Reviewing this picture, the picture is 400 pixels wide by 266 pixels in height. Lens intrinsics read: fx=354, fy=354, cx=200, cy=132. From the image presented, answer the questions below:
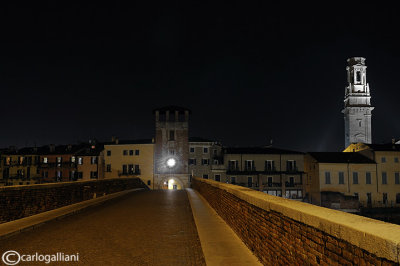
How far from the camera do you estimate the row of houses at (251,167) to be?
55.4 meters

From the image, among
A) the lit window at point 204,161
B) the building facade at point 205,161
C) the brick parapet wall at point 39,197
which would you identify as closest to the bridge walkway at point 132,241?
the brick parapet wall at point 39,197

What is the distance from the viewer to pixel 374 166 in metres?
56.0

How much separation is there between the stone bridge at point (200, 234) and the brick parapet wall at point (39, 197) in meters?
0.04

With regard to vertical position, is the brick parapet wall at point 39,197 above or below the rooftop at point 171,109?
below

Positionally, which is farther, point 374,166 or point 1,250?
point 374,166

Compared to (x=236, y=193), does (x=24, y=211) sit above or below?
below

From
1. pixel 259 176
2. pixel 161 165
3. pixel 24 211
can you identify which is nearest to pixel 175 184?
pixel 161 165

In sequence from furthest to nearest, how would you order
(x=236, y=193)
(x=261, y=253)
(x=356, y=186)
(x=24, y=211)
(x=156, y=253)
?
(x=356, y=186) → (x=24, y=211) → (x=236, y=193) → (x=156, y=253) → (x=261, y=253)

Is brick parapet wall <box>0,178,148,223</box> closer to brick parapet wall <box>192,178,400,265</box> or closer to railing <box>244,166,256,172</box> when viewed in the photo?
brick parapet wall <box>192,178,400,265</box>

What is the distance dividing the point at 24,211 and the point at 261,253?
9.71 m

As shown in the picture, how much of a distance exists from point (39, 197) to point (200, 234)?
299 inches

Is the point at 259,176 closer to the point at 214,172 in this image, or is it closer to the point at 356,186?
the point at 214,172

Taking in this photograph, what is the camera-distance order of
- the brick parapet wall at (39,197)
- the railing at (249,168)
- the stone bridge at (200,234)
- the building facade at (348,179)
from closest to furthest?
the stone bridge at (200,234), the brick parapet wall at (39,197), the building facade at (348,179), the railing at (249,168)

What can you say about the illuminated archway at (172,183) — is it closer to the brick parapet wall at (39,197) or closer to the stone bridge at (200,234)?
the brick parapet wall at (39,197)
